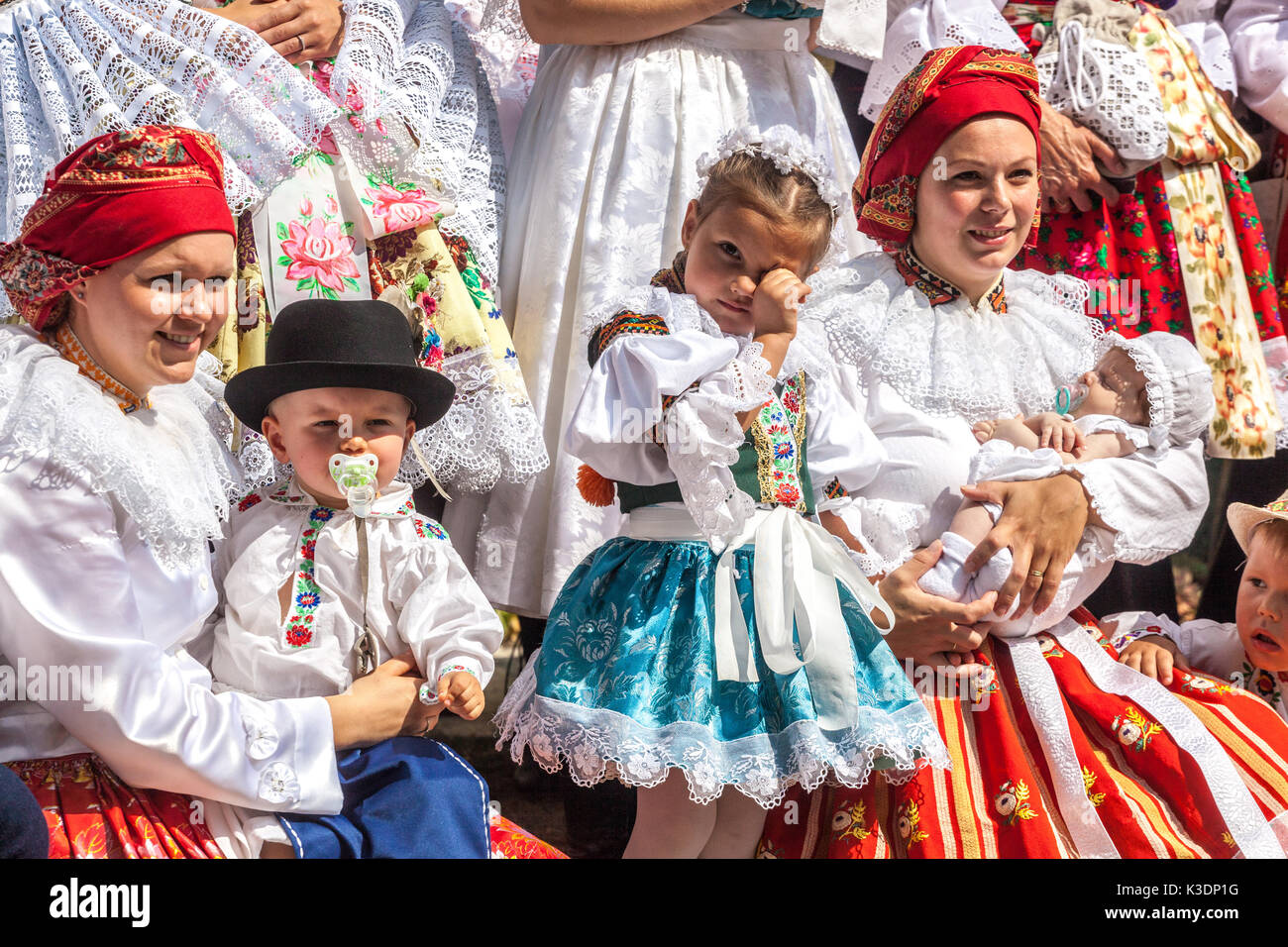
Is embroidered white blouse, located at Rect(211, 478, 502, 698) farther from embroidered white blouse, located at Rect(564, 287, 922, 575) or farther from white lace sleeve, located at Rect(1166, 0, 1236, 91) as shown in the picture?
white lace sleeve, located at Rect(1166, 0, 1236, 91)

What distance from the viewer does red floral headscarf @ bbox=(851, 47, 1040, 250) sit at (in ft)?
8.61

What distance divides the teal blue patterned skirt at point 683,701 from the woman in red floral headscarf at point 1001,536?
7.8 inches

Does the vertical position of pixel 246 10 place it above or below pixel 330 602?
above

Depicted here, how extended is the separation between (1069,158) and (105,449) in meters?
2.28

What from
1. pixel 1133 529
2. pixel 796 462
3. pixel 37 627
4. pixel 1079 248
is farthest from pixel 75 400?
pixel 1079 248

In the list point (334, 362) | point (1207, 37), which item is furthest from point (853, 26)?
point (334, 362)

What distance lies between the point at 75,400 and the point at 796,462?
1160mm

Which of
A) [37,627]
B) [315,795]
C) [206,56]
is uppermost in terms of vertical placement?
[206,56]

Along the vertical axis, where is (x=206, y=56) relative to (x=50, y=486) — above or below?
above

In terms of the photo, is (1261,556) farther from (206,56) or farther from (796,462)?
(206,56)

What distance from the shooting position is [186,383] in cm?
221

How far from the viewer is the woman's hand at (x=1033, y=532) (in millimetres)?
2451

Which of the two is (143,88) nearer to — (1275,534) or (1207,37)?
(1275,534)

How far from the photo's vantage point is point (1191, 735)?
93.9 inches
